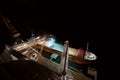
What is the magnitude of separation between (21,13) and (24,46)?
27.9 feet

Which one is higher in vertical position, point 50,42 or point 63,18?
point 63,18

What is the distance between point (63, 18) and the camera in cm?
1430

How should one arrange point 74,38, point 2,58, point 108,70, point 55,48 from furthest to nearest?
point 74,38, point 108,70, point 55,48, point 2,58

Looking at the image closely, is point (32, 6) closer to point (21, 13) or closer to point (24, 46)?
point (21, 13)

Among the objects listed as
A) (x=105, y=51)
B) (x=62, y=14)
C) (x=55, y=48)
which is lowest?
(x=105, y=51)

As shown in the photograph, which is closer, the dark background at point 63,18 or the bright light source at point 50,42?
the bright light source at point 50,42

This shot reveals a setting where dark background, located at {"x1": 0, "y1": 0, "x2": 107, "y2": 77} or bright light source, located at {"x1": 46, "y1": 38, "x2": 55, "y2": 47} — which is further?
dark background, located at {"x1": 0, "y1": 0, "x2": 107, "y2": 77}

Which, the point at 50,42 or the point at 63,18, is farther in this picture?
the point at 63,18

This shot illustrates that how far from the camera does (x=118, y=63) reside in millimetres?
9797

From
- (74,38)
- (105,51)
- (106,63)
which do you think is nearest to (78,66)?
(106,63)

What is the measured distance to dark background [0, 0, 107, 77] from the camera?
12.6 metres

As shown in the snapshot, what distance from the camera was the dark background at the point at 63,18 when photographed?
12.6 m

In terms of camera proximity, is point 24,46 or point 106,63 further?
point 106,63

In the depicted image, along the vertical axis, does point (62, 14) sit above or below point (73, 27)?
above
